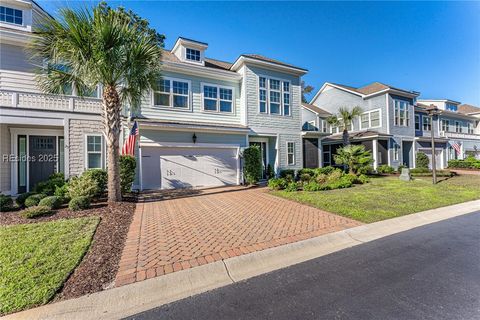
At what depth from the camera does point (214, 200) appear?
344 inches

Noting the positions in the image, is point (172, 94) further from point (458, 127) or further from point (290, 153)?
point (458, 127)

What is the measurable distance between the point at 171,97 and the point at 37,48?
5982 millimetres

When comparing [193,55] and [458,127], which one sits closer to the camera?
[193,55]

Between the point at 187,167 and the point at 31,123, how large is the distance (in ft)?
23.0

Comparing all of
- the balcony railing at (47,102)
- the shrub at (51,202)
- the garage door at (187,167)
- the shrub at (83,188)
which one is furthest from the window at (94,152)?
the shrub at (51,202)

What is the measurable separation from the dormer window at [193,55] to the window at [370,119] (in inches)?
672

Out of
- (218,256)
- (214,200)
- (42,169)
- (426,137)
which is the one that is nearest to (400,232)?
(218,256)

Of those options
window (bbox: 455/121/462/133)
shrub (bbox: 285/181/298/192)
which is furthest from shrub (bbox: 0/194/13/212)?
window (bbox: 455/121/462/133)

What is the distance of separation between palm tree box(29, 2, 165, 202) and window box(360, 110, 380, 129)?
2030cm

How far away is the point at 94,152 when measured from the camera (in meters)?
10.4

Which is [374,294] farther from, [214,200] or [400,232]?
[214,200]

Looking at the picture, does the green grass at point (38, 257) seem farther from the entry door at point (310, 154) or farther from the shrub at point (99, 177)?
the entry door at point (310, 154)

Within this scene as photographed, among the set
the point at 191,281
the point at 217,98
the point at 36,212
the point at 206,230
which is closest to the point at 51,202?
the point at 36,212

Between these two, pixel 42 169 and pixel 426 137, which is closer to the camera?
pixel 42 169
